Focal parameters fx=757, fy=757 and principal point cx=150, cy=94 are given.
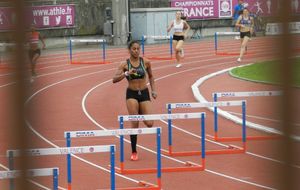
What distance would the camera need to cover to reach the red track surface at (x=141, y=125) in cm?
194

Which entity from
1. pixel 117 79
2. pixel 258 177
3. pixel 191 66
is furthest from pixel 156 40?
pixel 258 177

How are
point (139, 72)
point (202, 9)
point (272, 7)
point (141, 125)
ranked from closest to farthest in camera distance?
point (272, 7) → point (139, 72) → point (141, 125) → point (202, 9)

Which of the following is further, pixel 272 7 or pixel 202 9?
pixel 202 9

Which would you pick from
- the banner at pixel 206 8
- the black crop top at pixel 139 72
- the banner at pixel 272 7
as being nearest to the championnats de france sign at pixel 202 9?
the banner at pixel 206 8

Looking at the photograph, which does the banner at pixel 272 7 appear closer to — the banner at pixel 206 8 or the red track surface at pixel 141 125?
the red track surface at pixel 141 125

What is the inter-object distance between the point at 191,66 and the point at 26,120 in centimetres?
2226

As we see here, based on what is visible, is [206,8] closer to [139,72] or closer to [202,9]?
[202,9]

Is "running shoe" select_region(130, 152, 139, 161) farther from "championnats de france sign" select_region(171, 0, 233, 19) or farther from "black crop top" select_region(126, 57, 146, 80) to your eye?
"championnats de france sign" select_region(171, 0, 233, 19)

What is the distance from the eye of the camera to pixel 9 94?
1779 millimetres

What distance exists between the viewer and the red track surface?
194cm

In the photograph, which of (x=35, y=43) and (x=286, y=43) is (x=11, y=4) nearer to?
(x=35, y=43)

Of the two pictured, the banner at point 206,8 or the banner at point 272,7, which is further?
the banner at point 206,8

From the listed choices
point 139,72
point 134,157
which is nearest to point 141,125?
point 134,157

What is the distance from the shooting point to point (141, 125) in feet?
44.1
